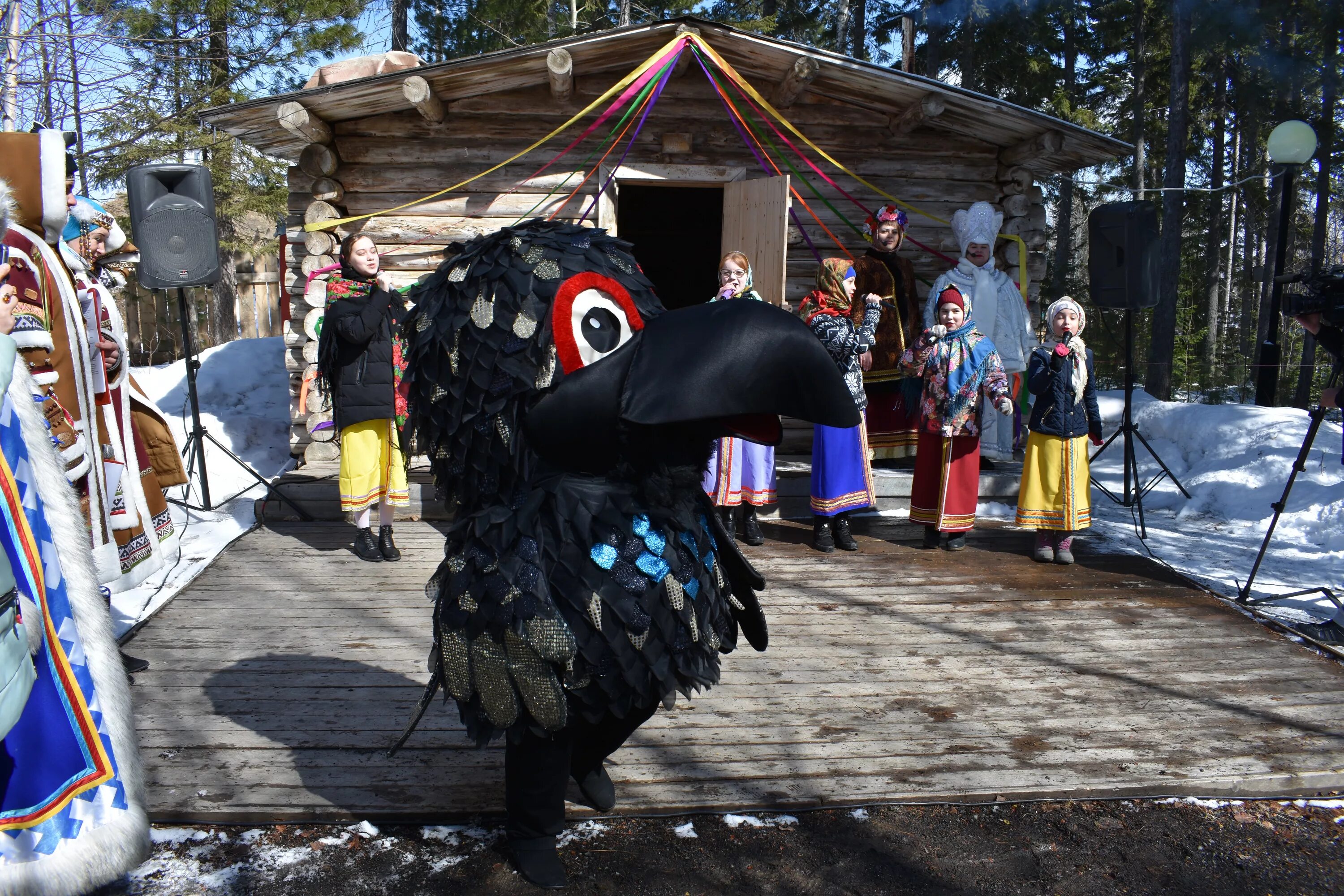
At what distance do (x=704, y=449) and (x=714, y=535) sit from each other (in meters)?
0.32

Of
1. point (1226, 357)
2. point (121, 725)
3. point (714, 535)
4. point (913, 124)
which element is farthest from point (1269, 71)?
point (121, 725)

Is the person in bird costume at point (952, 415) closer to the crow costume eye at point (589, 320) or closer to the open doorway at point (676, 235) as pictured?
the crow costume eye at point (589, 320)

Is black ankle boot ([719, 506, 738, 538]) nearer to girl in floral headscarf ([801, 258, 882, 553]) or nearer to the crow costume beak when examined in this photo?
girl in floral headscarf ([801, 258, 882, 553])

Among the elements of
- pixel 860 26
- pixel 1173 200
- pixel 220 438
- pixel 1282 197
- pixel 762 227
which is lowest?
pixel 220 438

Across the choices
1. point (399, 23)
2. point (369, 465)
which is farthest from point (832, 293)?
point (399, 23)

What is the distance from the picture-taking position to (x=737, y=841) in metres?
2.67

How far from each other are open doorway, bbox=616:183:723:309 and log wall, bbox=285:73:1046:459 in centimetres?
358

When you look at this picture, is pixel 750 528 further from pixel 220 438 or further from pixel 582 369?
pixel 220 438

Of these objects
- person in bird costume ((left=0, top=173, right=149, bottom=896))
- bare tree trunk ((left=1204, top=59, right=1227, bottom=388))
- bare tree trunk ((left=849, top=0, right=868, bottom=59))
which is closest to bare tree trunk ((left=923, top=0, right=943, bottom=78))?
bare tree trunk ((left=849, top=0, right=868, bottom=59))

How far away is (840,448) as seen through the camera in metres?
5.64

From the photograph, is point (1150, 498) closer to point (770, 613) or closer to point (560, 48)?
point (770, 613)

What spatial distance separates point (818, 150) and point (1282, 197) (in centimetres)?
623

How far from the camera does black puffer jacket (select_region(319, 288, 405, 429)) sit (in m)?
5.06

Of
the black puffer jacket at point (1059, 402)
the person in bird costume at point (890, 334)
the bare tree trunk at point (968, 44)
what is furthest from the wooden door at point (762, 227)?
the bare tree trunk at point (968, 44)
